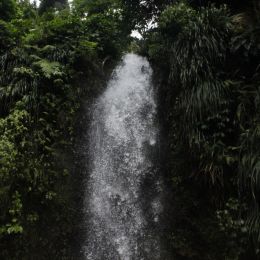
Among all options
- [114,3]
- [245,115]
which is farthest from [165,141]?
[114,3]

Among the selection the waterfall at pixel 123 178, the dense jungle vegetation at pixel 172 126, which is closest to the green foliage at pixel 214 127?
the dense jungle vegetation at pixel 172 126

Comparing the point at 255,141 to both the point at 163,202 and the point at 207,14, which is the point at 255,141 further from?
the point at 207,14

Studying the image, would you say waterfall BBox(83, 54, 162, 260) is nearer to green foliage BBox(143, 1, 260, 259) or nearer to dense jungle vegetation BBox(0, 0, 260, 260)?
dense jungle vegetation BBox(0, 0, 260, 260)

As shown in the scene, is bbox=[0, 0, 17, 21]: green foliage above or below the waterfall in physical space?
above

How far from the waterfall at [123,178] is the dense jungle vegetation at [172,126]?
0.27 metres

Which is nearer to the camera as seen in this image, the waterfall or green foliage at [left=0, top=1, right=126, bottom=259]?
green foliage at [left=0, top=1, right=126, bottom=259]

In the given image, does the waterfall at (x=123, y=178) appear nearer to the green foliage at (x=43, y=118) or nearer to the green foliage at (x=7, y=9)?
the green foliage at (x=43, y=118)

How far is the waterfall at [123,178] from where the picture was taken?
17.9 ft

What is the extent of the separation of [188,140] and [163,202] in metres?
1.19

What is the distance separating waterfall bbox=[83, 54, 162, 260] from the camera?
17.9 ft

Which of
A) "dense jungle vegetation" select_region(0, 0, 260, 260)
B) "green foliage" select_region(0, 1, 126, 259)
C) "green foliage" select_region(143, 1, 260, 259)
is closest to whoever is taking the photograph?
"green foliage" select_region(143, 1, 260, 259)

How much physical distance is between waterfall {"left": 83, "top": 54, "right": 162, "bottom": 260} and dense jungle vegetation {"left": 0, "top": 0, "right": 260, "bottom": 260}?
0.27 meters

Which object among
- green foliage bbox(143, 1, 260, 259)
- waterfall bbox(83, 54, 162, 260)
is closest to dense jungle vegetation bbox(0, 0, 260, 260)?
green foliage bbox(143, 1, 260, 259)

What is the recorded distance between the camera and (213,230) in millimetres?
5375
